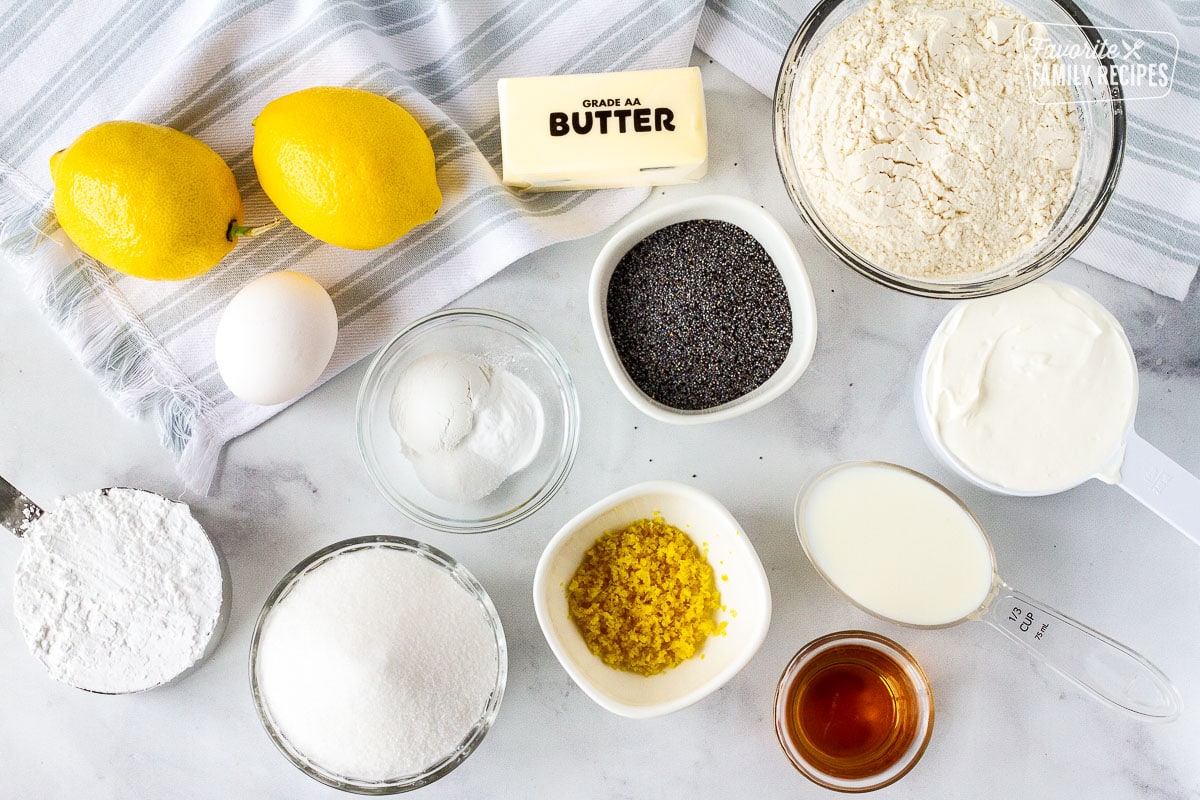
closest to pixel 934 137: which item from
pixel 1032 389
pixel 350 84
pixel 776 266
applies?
pixel 776 266

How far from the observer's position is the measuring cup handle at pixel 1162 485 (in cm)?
107

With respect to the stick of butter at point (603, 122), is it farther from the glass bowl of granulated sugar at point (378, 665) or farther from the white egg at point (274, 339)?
the glass bowl of granulated sugar at point (378, 665)

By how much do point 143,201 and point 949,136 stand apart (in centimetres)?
94

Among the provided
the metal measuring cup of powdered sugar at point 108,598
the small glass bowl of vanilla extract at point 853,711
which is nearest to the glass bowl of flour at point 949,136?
the small glass bowl of vanilla extract at point 853,711

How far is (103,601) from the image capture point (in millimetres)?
1067

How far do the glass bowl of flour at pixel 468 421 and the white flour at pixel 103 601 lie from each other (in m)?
0.31

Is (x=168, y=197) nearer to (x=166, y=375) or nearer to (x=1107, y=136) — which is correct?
(x=166, y=375)

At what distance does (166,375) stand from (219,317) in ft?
0.37

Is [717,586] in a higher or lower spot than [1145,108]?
lower

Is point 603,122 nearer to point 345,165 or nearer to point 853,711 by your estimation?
point 345,165

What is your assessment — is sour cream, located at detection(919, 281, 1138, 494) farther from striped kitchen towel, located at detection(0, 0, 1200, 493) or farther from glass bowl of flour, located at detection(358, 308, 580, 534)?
glass bowl of flour, located at detection(358, 308, 580, 534)

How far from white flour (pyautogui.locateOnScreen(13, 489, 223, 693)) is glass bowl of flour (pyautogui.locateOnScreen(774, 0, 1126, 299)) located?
3.15 ft

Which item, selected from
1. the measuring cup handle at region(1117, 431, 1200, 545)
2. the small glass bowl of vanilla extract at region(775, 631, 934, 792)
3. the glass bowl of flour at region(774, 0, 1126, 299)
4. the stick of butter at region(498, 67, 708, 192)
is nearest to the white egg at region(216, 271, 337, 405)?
the stick of butter at region(498, 67, 708, 192)

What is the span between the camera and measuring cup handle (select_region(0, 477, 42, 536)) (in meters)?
1.12
